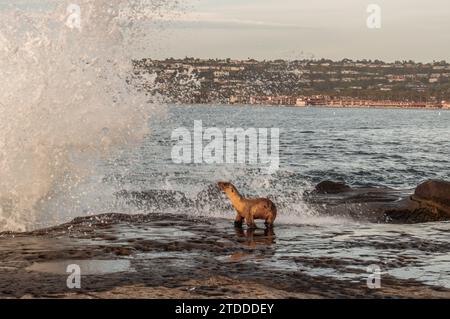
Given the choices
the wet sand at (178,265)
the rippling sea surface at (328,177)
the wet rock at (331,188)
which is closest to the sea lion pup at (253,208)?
the wet sand at (178,265)

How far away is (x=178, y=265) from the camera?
1022 cm

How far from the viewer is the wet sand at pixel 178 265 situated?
8.33 m

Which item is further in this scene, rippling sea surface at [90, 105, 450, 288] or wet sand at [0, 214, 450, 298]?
rippling sea surface at [90, 105, 450, 288]

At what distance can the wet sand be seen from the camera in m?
8.33

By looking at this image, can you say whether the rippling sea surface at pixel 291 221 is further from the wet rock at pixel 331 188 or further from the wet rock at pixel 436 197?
the wet rock at pixel 436 197

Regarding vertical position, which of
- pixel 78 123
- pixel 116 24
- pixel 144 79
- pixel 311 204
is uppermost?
pixel 116 24

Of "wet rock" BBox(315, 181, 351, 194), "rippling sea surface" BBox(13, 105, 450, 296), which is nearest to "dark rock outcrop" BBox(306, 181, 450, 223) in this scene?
"rippling sea surface" BBox(13, 105, 450, 296)

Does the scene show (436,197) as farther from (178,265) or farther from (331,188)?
(178,265)

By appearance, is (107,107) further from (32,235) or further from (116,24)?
(32,235)

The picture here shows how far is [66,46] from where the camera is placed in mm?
16172

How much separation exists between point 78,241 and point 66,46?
585cm

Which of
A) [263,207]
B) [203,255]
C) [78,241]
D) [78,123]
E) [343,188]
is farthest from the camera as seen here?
[343,188]

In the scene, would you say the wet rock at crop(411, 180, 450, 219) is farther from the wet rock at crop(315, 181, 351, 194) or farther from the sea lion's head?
the sea lion's head

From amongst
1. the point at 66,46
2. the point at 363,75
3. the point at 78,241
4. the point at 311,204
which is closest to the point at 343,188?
the point at 311,204
